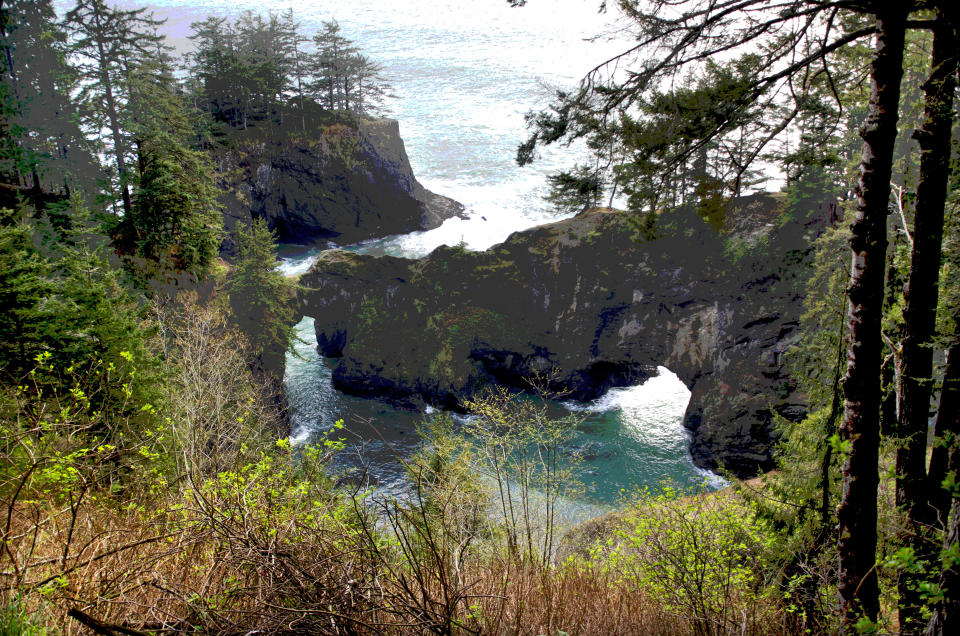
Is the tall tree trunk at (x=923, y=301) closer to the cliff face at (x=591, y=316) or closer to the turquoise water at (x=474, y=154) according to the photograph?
the turquoise water at (x=474, y=154)

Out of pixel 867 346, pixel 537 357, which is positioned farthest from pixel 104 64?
pixel 867 346

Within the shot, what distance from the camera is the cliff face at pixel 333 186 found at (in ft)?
183

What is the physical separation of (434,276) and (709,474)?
21765 millimetres

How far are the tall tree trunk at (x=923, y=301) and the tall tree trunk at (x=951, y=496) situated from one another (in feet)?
0.65

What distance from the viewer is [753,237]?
2970 cm

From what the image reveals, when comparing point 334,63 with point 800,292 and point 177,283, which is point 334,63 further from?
point 800,292

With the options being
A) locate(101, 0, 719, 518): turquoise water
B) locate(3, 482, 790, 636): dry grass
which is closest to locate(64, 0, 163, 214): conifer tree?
locate(101, 0, 719, 518): turquoise water

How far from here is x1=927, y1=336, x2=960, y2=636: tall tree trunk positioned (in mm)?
4207

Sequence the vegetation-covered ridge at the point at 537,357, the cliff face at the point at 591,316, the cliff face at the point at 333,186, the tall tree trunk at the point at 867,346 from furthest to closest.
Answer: the cliff face at the point at 333,186
the cliff face at the point at 591,316
the tall tree trunk at the point at 867,346
the vegetation-covered ridge at the point at 537,357

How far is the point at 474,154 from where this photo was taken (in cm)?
7112

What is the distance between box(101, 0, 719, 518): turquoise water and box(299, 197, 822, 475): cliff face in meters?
2.11

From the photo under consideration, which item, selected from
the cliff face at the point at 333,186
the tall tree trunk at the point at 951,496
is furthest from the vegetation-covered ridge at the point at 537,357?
the cliff face at the point at 333,186

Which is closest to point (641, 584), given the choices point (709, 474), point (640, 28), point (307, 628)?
point (307, 628)

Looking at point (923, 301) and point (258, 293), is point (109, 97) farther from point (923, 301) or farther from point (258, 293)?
point (923, 301)
